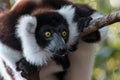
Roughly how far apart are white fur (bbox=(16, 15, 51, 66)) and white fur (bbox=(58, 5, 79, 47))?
0.78 ft

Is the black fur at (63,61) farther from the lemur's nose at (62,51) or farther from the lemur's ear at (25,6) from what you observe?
the lemur's ear at (25,6)

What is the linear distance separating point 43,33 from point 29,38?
10cm

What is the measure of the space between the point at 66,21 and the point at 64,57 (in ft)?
0.90

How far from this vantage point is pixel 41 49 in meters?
3.09

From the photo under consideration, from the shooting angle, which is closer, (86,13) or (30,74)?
(30,74)

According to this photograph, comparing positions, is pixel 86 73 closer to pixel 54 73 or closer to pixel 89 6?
pixel 54 73

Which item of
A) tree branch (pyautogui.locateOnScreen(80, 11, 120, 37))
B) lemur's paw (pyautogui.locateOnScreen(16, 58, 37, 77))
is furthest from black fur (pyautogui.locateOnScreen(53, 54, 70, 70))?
tree branch (pyautogui.locateOnScreen(80, 11, 120, 37))

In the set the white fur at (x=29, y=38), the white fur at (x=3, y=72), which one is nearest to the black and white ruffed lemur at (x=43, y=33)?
the white fur at (x=29, y=38)

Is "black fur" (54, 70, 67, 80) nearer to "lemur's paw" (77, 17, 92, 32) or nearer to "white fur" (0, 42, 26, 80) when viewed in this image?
"white fur" (0, 42, 26, 80)

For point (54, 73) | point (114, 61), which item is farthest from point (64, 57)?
point (114, 61)

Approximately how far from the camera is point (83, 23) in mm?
2977

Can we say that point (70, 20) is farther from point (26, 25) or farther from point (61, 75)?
point (61, 75)

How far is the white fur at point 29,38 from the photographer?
9.89 ft

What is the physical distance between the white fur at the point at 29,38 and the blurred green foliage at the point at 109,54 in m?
0.46
